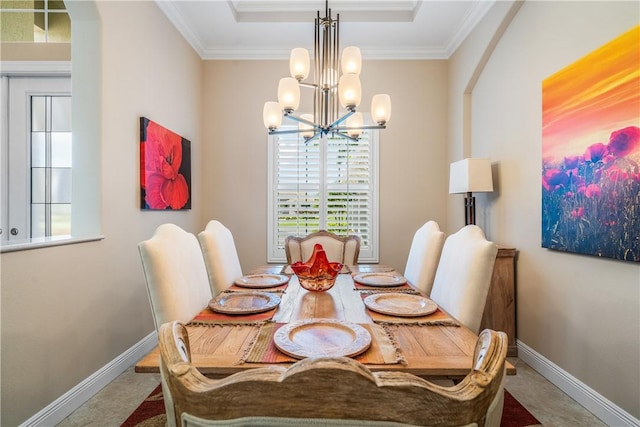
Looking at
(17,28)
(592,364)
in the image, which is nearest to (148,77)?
(17,28)

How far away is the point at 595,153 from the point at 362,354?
182 cm

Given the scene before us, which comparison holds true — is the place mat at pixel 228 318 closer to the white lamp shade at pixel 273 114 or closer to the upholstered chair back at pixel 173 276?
the upholstered chair back at pixel 173 276

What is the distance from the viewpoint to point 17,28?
2.81 m

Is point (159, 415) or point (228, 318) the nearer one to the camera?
point (228, 318)

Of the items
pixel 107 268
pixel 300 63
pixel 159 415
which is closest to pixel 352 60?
pixel 300 63

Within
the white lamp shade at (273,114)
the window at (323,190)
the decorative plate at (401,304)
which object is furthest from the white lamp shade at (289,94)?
the window at (323,190)

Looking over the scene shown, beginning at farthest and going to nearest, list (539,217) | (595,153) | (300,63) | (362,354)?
(539,217) → (300,63) → (595,153) → (362,354)

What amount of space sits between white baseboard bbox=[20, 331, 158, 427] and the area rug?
1.17 feet

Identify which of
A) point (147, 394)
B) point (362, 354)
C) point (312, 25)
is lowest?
point (147, 394)

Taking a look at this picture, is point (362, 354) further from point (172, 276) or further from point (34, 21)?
point (34, 21)

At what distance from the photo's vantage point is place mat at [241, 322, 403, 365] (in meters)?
1.05

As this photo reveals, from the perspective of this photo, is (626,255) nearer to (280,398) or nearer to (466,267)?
(466,267)

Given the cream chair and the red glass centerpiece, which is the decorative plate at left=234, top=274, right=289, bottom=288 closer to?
the red glass centerpiece

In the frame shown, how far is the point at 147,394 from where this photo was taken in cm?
219
